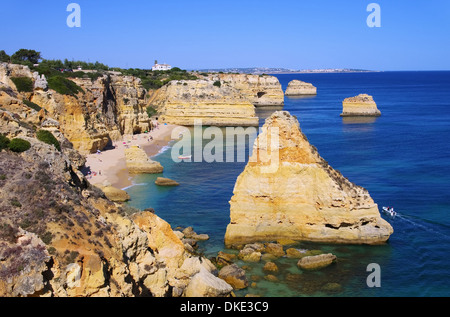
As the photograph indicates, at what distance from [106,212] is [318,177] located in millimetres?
12152

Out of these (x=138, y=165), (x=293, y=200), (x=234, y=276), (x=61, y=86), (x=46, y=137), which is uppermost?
(x=61, y=86)

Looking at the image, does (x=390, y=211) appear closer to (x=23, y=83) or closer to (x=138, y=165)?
(x=138, y=165)

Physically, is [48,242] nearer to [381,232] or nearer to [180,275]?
[180,275]

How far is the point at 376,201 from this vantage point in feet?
98.9

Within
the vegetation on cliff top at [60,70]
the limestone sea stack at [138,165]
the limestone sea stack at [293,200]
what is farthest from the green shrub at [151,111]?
the limestone sea stack at [293,200]

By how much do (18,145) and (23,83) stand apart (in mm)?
27117

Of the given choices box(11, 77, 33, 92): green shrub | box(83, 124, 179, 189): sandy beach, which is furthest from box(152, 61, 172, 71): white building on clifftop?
box(11, 77, 33, 92): green shrub

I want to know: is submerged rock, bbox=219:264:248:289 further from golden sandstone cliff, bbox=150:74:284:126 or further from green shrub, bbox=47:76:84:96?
golden sandstone cliff, bbox=150:74:284:126

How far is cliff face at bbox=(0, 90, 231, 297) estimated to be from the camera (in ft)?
29.7

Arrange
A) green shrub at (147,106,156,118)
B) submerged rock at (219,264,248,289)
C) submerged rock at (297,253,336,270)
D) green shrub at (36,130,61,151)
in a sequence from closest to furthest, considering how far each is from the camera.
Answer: submerged rock at (219,264,248,289)
submerged rock at (297,253,336,270)
green shrub at (36,130,61,151)
green shrub at (147,106,156,118)

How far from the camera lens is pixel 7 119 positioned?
54.4ft

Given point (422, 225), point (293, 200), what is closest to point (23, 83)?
point (293, 200)

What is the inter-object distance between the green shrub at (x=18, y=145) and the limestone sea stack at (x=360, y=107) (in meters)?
76.6

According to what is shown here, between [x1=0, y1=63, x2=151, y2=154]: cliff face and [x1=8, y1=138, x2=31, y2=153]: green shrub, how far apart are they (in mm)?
14387
